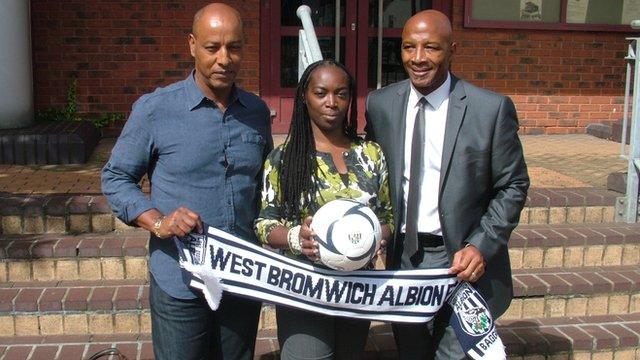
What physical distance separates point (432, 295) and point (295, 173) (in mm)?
705

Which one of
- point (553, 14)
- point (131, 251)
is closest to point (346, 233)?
point (131, 251)

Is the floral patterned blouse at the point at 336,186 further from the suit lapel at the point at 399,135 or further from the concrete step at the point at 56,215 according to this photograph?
the concrete step at the point at 56,215

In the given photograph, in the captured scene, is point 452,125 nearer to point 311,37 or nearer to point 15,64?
point 311,37

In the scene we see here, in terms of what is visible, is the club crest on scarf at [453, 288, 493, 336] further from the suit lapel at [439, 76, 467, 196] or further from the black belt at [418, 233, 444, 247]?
the suit lapel at [439, 76, 467, 196]

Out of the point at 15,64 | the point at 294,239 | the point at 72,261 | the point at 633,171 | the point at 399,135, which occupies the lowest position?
the point at 72,261

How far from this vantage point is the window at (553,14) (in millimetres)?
8328

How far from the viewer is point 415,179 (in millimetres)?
2631

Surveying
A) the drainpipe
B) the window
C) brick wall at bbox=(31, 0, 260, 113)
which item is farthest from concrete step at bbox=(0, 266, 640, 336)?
the window

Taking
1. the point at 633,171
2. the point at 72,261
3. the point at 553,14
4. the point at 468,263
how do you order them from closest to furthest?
the point at 468,263
the point at 72,261
the point at 633,171
the point at 553,14

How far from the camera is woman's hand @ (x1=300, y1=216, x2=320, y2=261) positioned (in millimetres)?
2373

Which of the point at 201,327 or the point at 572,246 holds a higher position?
the point at 201,327

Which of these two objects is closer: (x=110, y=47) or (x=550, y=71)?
(x=110, y=47)

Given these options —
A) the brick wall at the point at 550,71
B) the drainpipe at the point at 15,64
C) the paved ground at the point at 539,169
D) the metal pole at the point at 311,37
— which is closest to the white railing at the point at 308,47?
the metal pole at the point at 311,37

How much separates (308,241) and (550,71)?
22.9 feet
